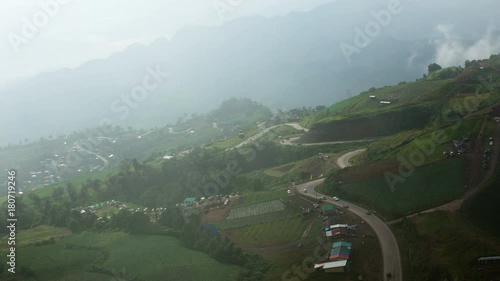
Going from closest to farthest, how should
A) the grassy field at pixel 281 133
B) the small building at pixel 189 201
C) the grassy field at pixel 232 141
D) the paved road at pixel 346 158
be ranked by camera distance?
1. the paved road at pixel 346 158
2. the small building at pixel 189 201
3. the grassy field at pixel 281 133
4. the grassy field at pixel 232 141

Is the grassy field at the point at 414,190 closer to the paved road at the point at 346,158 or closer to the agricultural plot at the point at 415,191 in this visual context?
the agricultural plot at the point at 415,191

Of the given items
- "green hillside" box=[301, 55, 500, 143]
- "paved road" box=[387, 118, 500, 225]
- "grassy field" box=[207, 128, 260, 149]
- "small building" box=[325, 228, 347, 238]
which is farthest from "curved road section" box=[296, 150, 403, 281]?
"grassy field" box=[207, 128, 260, 149]

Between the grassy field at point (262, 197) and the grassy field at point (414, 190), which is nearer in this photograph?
the grassy field at point (414, 190)

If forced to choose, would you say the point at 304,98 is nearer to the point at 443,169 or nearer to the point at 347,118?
the point at 347,118

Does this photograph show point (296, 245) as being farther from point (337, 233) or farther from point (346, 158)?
point (346, 158)

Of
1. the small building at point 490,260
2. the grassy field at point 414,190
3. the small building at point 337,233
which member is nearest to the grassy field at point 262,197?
the grassy field at point 414,190

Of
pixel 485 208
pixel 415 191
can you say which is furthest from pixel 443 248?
pixel 415 191

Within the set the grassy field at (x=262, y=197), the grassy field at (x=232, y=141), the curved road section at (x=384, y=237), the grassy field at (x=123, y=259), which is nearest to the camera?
the curved road section at (x=384, y=237)

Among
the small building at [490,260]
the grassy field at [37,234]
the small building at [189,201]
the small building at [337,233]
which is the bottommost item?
the small building at [490,260]
